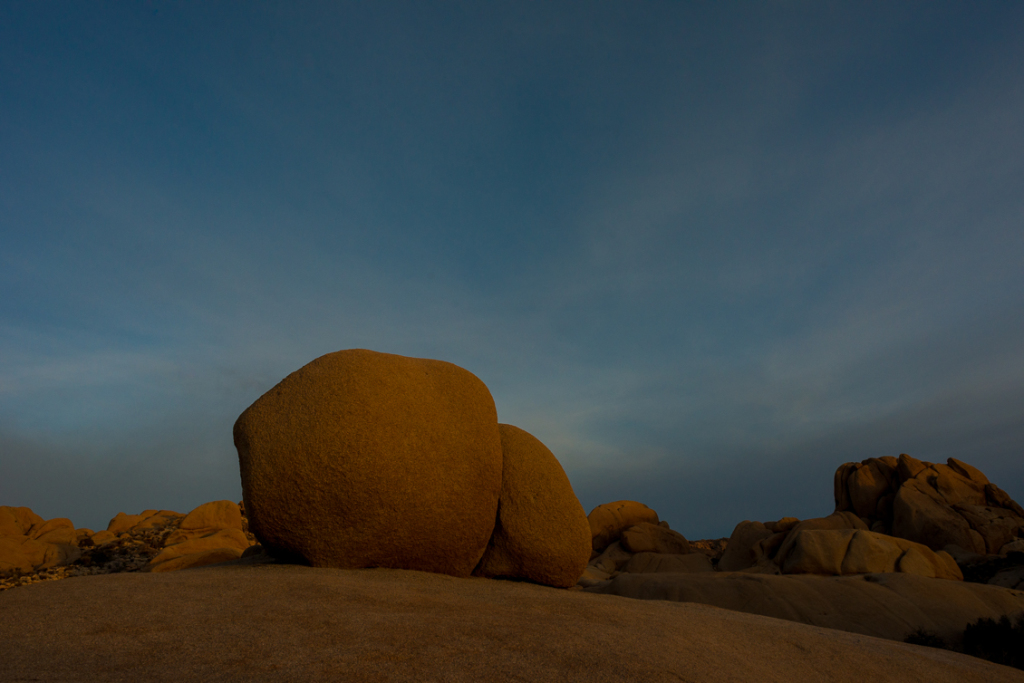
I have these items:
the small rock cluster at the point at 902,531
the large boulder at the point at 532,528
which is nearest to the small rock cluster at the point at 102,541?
the large boulder at the point at 532,528

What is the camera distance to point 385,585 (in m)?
6.05

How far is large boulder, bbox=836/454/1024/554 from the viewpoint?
23.0m

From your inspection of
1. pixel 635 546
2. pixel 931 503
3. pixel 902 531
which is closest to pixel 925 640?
pixel 635 546

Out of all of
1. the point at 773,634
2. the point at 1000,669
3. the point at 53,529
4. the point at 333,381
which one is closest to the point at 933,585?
the point at 1000,669

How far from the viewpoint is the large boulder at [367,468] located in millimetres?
6758

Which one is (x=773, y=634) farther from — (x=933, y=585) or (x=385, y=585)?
(x=933, y=585)

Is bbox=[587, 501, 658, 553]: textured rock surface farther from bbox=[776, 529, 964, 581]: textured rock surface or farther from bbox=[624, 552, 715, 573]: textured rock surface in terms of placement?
bbox=[776, 529, 964, 581]: textured rock surface

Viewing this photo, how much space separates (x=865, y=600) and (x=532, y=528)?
9.90m

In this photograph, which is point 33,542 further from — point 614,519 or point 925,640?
point 925,640

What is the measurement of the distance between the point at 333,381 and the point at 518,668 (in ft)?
15.3

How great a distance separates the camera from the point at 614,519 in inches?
1152

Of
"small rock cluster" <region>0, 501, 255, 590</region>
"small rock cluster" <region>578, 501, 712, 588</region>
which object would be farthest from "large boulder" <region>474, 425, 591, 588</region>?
"small rock cluster" <region>578, 501, 712, 588</region>

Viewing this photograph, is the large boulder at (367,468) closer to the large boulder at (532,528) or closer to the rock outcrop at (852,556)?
the large boulder at (532,528)

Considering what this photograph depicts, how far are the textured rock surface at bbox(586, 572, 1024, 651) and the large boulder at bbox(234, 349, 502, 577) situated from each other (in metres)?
8.89
